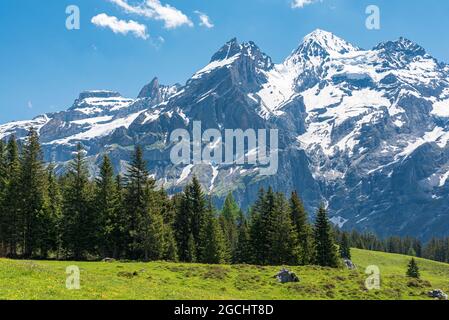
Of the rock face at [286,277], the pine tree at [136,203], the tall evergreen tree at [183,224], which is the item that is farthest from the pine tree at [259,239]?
the rock face at [286,277]

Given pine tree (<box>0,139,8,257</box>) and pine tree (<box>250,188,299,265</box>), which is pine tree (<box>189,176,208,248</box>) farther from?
pine tree (<box>0,139,8,257</box>)

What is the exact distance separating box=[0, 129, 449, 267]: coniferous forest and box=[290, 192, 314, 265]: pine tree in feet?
0.56

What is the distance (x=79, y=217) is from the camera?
72625mm

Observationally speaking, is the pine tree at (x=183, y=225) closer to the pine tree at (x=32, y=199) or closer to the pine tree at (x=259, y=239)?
the pine tree at (x=259, y=239)

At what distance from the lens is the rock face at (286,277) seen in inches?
2107

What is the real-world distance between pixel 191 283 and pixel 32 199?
3625 centimetres

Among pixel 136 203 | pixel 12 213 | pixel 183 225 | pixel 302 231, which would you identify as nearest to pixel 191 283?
pixel 136 203

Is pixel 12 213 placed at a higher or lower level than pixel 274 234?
higher

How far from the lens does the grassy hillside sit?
3250cm

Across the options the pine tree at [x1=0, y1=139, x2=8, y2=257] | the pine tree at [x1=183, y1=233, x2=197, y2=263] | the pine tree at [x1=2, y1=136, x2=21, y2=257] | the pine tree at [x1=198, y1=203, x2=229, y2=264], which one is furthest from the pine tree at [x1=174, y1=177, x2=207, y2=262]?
the pine tree at [x1=0, y1=139, x2=8, y2=257]

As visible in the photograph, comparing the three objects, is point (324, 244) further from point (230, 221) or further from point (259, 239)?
point (230, 221)

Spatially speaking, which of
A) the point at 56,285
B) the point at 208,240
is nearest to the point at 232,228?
the point at 208,240

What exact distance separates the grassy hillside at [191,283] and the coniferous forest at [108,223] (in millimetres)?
14669
